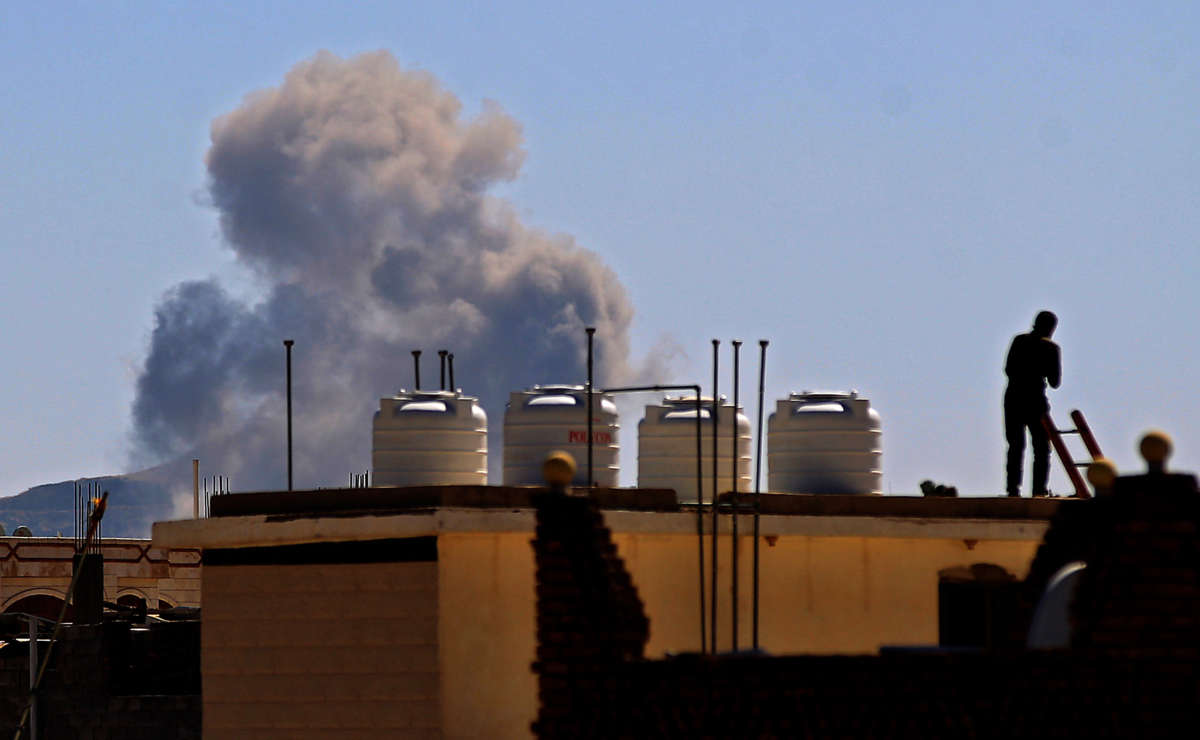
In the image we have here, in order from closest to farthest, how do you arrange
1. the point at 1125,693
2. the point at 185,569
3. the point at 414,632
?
the point at 1125,693 → the point at 414,632 → the point at 185,569

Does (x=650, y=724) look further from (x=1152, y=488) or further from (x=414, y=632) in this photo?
(x=414, y=632)

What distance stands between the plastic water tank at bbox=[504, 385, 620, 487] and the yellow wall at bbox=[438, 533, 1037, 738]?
1.85 m

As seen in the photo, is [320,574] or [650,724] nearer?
[650,724]

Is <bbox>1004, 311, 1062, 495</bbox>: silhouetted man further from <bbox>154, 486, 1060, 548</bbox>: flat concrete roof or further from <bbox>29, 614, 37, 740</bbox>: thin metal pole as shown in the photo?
<bbox>29, 614, 37, 740</bbox>: thin metal pole

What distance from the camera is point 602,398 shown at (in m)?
24.4

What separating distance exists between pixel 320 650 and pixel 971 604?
7.17 meters

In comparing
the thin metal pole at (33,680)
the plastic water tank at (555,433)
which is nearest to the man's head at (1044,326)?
the plastic water tank at (555,433)

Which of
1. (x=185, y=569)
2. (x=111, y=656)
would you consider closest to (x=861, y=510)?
(x=111, y=656)

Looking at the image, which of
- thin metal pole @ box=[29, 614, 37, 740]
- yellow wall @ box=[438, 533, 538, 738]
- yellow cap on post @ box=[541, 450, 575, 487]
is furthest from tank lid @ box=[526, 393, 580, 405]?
thin metal pole @ box=[29, 614, 37, 740]

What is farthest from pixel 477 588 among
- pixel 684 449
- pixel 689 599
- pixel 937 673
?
pixel 937 673

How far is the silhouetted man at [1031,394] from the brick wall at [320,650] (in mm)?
7852

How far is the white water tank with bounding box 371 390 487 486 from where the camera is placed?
77.7 ft

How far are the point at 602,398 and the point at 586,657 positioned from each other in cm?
1120

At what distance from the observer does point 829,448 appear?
2488 centimetres
